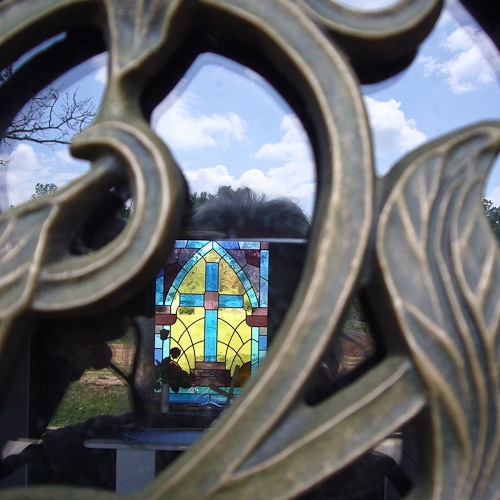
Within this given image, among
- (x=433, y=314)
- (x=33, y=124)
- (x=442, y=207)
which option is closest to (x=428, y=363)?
(x=433, y=314)

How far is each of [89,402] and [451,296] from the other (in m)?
0.59

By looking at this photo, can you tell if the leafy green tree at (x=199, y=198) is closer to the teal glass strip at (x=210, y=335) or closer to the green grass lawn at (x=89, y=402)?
the teal glass strip at (x=210, y=335)

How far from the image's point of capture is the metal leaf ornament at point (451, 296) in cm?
70

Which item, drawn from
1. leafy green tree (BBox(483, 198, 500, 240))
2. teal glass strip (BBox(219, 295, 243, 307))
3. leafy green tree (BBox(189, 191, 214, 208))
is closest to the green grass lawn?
teal glass strip (BBox(219, 295, 243, 307))

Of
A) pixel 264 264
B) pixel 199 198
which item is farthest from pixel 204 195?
pixel 264 264

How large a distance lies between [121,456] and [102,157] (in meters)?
0.48

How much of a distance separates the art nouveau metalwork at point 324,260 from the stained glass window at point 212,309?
5.2 inches

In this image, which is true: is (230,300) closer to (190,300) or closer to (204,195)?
(190,300)

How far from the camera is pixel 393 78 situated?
89 cm

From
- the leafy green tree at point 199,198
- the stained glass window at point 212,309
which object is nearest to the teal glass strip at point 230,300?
the stained glass window at point 212,309

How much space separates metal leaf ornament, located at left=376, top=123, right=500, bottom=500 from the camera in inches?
27.4

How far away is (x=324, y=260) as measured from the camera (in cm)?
72

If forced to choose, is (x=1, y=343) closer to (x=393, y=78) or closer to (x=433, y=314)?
(x=433, y=314)

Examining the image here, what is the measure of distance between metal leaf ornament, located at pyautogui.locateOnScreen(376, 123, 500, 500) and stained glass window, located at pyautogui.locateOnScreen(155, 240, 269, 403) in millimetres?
247
